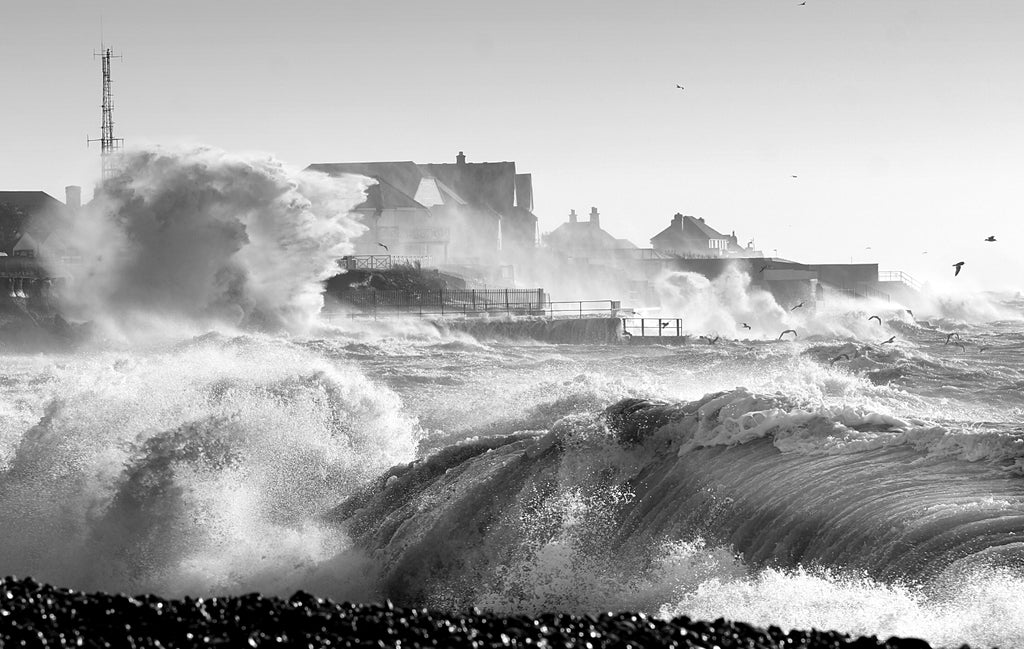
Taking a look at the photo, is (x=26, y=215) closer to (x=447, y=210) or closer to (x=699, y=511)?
(x=447, y=210)

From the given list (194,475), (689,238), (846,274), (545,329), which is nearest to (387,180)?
(545,329)

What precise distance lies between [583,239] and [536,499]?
323 ft

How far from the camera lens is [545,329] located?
1807 inches

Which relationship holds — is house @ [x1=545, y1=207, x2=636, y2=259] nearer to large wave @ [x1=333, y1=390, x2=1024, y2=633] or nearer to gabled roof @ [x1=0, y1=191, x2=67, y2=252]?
gabled roof @ [x1=0, y1=191, x2=67, y2=252]

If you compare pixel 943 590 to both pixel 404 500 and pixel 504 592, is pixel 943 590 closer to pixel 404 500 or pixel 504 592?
pixel 504 592

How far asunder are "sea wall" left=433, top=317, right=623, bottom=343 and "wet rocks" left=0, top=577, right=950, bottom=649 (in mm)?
38531

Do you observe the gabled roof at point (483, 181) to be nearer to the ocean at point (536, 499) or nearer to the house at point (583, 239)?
the house at point (583, 239)

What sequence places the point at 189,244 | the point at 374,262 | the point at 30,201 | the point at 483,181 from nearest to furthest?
the point at 189,244, the point at 374,262, the point at 30,201, the point at 483,181

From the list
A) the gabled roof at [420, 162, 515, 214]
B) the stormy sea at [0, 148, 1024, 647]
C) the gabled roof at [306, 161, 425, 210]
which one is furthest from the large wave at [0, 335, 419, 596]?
the gabled roof at [420, 162, 515, 214]

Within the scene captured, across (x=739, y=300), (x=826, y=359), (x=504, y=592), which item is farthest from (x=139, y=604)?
(x=739, y=300)

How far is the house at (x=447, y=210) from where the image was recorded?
70688 mm

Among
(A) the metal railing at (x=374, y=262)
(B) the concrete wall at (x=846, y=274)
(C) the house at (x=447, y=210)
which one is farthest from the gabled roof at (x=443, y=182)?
(B) the concrete wall at (x=846, y=274)

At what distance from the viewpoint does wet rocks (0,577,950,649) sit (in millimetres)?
5668

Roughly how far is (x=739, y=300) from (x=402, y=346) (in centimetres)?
3516
